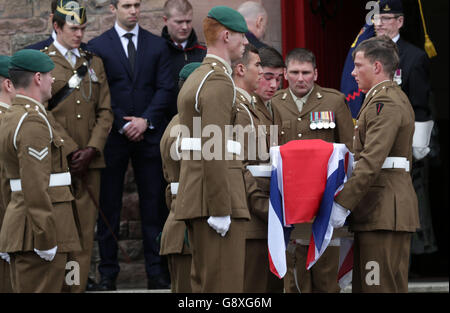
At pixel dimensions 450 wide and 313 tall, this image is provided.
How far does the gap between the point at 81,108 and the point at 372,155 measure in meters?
2.74

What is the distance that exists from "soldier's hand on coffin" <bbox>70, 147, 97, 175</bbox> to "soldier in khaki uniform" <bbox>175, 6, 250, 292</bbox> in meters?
2.13

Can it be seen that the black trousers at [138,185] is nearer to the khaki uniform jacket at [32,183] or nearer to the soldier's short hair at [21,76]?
the khaki uniform jacket at [32,183]

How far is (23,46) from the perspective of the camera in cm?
866

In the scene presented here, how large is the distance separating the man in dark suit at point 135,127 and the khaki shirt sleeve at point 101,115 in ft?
0.34

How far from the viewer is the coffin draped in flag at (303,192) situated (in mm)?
5887

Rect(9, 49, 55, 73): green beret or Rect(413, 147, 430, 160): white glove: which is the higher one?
Rect(9, 49, 55, 73): green beret

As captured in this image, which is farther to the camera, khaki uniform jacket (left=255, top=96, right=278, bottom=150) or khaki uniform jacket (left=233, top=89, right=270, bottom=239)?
khaki uniform jacket (left=255, top=96, right=278, bottom=150)

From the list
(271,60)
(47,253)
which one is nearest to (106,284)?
(47,253)

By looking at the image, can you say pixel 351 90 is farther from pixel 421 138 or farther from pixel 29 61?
pixel 29 61

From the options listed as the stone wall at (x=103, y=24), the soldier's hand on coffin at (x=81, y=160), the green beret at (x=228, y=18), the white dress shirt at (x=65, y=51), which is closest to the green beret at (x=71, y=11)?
the white dress shirt at (x=65, y=51)

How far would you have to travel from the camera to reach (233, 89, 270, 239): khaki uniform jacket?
599 cm

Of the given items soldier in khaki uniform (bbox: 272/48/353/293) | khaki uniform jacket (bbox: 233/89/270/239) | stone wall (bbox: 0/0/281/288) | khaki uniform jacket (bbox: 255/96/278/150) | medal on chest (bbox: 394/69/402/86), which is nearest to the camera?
khaki uniform jacket (bbox: 233/89/270/239)

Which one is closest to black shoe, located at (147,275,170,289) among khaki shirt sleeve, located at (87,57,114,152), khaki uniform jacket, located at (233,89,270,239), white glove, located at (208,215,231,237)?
khaki shirt sleeve, located at (87,57,114,152)

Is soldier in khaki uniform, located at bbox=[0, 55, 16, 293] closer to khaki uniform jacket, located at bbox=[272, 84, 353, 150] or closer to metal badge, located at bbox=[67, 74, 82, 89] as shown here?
metal badge, located at bbox=[67, 74, 82, 89]
